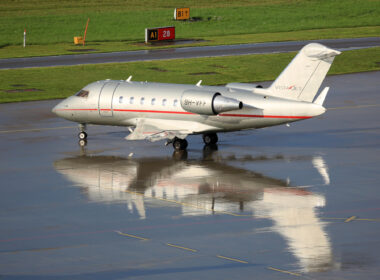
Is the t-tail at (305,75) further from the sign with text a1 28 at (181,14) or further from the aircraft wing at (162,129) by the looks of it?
the sign with text a1 28 at (181,14)

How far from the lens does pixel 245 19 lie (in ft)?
398

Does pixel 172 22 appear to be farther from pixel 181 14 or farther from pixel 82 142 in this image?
pixel 82 142

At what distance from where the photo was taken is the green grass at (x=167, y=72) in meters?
74.6

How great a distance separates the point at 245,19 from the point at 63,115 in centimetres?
7192

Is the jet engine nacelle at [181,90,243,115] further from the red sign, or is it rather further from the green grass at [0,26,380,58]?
the red sign

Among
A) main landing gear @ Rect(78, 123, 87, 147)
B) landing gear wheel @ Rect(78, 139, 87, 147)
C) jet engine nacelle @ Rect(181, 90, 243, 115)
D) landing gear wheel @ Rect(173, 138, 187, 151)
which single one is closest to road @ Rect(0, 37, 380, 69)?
main landing gear @ Rect(78, 123, 87, 147)

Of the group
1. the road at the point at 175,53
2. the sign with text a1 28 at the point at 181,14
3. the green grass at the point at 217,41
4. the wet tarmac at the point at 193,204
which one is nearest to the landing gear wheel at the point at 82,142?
the wet tarmac at the point at 193,204

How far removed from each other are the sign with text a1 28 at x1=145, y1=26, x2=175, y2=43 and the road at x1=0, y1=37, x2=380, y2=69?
20.6ft

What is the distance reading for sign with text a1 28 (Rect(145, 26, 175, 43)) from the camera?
10169 cm

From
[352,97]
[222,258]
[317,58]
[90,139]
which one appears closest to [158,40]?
[352,97]

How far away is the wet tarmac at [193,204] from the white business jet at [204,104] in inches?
63.5

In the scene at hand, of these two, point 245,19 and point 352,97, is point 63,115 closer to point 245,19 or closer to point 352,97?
point 352,97

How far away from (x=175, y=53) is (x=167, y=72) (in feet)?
39.9

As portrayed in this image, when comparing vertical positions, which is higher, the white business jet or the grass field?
the grass field
